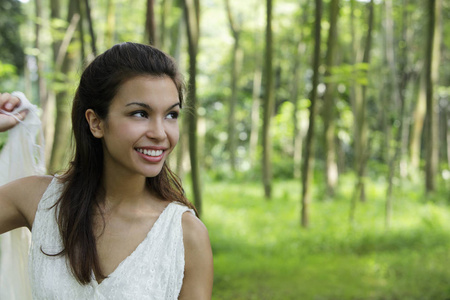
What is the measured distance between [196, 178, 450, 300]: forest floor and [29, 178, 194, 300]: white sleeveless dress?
456 cm

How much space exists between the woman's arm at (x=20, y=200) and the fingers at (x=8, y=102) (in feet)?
1.03

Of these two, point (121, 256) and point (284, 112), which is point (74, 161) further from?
point (284, 112)

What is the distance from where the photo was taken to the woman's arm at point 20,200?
1.69 m

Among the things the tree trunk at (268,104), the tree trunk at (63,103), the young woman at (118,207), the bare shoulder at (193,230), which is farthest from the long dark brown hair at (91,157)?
the tree trunk at (268,104)

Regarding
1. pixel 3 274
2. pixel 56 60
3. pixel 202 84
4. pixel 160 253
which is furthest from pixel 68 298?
pixel 202 84

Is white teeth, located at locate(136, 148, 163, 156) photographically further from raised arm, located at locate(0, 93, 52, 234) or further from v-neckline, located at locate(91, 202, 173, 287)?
raised arm, located at locate(0, 93, 52, 234)

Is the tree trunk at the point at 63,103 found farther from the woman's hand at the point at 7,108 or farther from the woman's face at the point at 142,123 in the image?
the woman's face at the point at 142,123

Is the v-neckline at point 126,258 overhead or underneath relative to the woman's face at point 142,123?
underneath

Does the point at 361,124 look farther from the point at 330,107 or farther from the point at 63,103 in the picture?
the point at 63,103

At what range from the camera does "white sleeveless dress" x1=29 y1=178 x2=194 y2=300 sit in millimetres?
1571

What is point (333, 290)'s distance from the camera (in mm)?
6082

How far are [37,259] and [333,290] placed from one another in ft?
16.2

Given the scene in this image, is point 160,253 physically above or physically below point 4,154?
below

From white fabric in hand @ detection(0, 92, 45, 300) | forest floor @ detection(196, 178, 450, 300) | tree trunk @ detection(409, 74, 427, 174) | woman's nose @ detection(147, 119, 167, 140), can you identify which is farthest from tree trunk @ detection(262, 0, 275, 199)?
woman's nose @ detection(147, 119, 167, 140)
